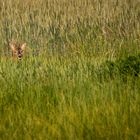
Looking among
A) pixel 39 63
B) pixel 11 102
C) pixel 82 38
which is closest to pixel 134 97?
pixel 11 102

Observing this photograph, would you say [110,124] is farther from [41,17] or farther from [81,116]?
[41,17]

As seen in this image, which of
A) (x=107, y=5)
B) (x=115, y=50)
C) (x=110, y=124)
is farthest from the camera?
(x=107, y=5)

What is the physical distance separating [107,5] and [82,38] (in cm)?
184

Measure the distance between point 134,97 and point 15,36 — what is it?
4.02 meters

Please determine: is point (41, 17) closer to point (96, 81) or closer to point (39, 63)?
point (39, 63)

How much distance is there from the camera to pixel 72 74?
218 inches

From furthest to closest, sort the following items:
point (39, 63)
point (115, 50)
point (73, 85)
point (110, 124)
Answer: point (115, 50) → point (39, 63) → point (73, 85) → point (110, 124)

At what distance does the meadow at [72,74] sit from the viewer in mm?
3865

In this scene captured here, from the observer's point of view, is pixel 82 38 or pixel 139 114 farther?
pixel 82 38

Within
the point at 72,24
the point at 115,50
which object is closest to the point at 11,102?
the point at 115,50

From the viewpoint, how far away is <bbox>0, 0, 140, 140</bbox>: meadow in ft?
12.7

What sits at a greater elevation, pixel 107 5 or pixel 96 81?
pixel 107 5

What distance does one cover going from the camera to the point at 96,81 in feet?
16.5

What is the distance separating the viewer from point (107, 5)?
9.29 metres
